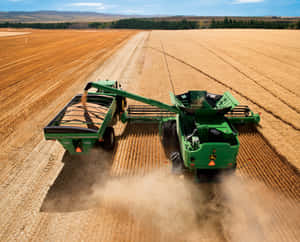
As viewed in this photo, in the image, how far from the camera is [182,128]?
7.07 metres

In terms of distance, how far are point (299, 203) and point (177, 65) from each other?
64.5 ft

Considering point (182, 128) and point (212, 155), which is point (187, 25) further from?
point (212, 155)

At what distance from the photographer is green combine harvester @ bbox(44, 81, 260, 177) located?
5.77 m

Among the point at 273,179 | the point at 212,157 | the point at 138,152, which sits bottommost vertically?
the point at 273,179

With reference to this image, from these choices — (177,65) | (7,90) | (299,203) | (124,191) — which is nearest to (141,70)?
(177,65)

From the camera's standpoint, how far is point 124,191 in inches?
238

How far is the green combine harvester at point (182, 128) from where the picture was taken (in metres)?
5.77

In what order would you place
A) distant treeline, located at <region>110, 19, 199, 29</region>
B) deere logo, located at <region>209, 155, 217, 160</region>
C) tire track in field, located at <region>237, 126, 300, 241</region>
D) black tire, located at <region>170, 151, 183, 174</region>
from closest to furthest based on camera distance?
tire track in field, located at <region>237, 126, 300, 241</region>, deere logo, located at <region>209, 155, 217, 160</region>, black tire, located at <region>170, 151, 183, 174</region>, distant treeline, located at <region>110, 19, 199, 29</region>

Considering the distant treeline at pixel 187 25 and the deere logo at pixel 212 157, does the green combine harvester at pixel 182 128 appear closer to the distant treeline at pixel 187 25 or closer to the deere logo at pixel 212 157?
the deere logo at pixel 212 157

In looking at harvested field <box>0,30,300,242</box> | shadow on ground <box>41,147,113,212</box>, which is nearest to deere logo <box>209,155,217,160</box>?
harvested field <box>0,30,300,242</box>

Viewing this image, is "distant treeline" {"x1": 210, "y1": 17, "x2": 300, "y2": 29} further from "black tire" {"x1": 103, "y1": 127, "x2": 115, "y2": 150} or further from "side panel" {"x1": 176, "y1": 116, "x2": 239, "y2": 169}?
"black tire" {"x1": 103, "y1": 127, "x2": 115, "y2": 150}

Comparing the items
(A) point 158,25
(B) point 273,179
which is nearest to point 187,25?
(A) point 158,25

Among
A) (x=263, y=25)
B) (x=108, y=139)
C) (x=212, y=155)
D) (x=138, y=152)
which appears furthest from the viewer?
(x=263, y=25)

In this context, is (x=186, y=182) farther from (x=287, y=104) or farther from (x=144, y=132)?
(x=287, y=104)
